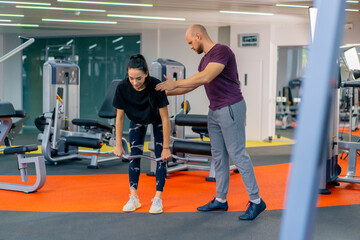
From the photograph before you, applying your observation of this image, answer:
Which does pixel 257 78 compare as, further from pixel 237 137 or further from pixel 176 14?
pixel 237 137

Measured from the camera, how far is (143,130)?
10.3 ft

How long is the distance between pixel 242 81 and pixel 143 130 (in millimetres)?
5617

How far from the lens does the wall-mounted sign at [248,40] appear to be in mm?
8344

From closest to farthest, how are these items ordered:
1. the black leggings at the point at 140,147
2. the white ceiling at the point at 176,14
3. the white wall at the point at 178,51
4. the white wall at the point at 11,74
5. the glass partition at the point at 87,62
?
the black leggings at the point at 140,147
the white ceiling at the point at 176,14
the white wall at the point at 178,51
the glass partition at the point at 87,62
the white wall at the point at 11,74

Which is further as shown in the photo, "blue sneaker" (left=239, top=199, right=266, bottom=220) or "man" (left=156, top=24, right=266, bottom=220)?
"blue sneaker" (left=239, top=199, right=266, bottom=220)

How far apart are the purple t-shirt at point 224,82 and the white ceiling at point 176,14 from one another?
3.50 m

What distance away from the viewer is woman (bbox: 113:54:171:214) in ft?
9.23

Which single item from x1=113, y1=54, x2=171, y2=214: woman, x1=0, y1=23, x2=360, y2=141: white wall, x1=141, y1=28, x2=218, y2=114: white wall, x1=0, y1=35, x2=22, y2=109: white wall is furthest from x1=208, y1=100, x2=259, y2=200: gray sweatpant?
x1=0, y1=35, x2=22, y2=109: white wall

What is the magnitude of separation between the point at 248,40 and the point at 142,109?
5.91 metres

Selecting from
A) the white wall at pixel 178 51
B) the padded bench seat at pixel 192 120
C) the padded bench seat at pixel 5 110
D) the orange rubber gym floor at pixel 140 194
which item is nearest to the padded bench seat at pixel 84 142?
the orange rubber gym floor at pixel 140 194

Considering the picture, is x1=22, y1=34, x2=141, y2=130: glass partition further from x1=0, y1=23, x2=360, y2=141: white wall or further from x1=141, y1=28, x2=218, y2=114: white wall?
x1=0, y1=23, x2=360, y2=141: white wall

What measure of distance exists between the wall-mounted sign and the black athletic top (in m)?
5.81

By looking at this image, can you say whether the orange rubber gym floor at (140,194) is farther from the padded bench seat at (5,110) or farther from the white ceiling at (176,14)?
the white ceiling at (176,14)

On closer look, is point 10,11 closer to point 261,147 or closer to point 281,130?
point 261,147
